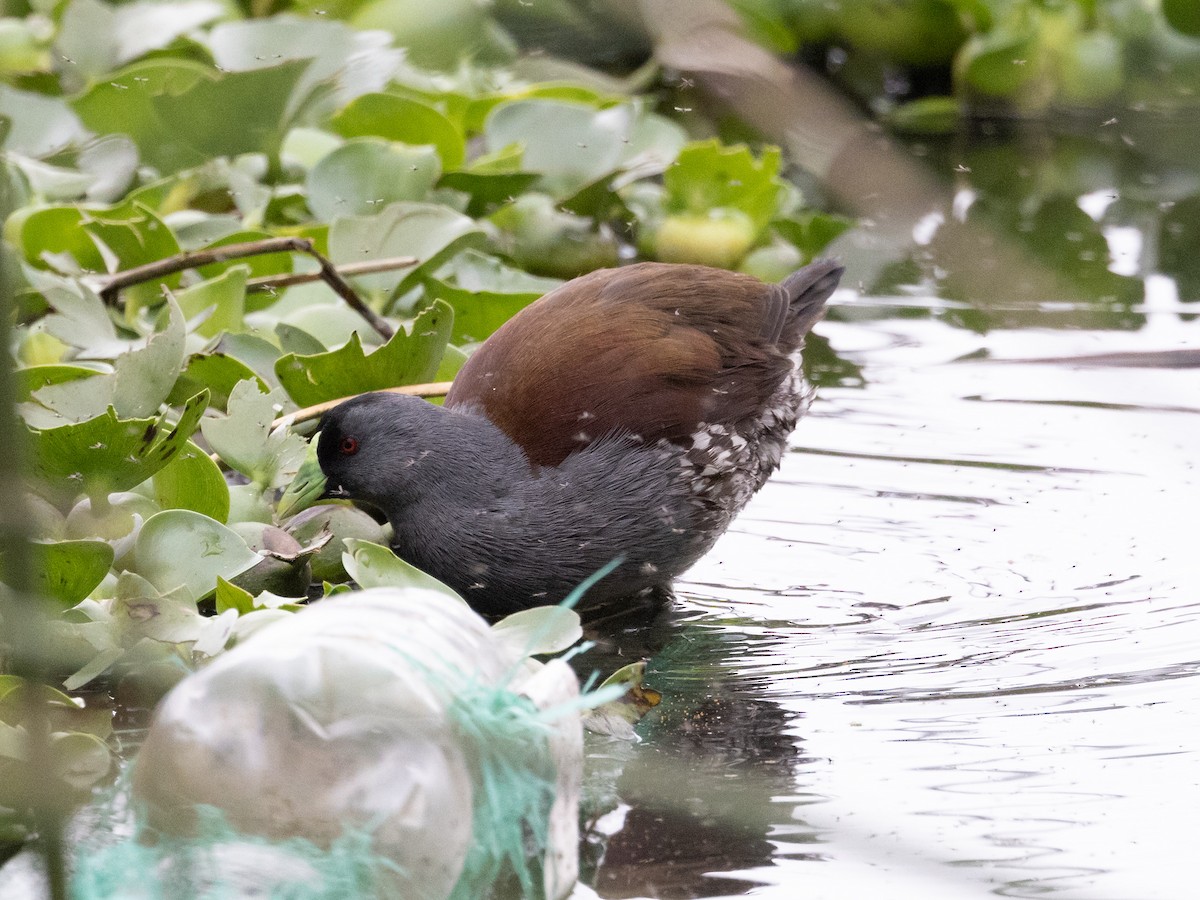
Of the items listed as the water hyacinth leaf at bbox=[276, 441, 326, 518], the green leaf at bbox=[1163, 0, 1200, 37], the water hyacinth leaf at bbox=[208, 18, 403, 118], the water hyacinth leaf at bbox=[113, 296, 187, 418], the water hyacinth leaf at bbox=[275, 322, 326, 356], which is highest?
the green leaf at bbox=[1163, 0, 1200, 37]

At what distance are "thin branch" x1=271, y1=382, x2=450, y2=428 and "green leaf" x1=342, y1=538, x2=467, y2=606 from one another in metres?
0.63

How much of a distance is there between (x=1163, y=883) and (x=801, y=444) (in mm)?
1867

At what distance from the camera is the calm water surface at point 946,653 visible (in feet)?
5.98

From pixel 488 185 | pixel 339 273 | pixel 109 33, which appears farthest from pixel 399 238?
pixel 109 33

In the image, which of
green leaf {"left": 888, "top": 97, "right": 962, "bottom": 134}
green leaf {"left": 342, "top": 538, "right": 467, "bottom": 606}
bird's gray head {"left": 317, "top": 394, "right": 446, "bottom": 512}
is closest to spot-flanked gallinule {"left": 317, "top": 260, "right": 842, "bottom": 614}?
bird's gray head {"left": 317, "top": 394, "right": 446, "bottom": 512}

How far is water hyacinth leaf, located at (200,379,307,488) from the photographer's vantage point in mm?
2439

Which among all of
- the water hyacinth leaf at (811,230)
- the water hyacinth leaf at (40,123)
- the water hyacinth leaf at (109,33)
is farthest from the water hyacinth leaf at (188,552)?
the water hyacinth leaf at (109,33)

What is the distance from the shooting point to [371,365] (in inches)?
116

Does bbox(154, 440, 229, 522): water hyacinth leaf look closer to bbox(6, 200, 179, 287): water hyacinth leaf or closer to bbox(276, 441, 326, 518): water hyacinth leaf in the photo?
bbox(276, 441, 326, 518): water hyacinth leaf

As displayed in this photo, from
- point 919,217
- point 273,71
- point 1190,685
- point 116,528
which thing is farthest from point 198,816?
point 919,217

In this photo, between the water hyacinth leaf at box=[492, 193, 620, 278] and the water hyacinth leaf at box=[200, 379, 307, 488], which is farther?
the water hyacinth leaf at box=[492, 193, 620, 278]

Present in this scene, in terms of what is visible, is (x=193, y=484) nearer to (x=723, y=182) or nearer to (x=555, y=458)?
(x=555, y=458)

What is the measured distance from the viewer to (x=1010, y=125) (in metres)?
6.11

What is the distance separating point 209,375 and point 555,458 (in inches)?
26.3
